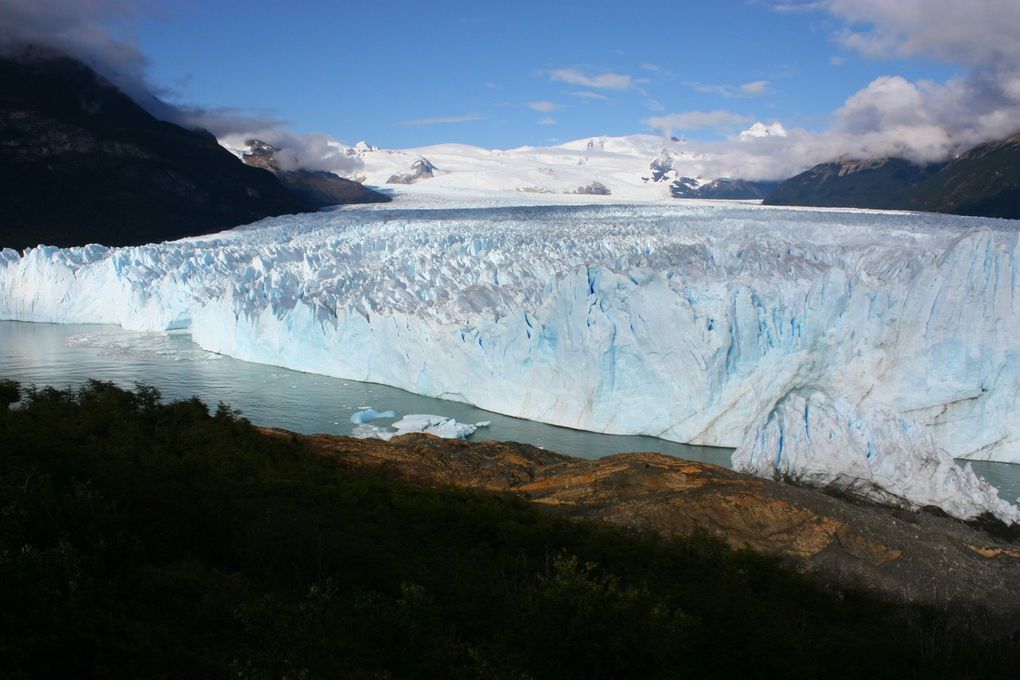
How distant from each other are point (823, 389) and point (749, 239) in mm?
3744

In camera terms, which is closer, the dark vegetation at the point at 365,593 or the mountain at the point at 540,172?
the dark vegetation at the point at 365,593

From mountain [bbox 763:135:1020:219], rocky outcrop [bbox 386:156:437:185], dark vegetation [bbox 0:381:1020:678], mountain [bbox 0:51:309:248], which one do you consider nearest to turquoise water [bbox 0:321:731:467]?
dark vegetation [bbox 0:381:1020:678]

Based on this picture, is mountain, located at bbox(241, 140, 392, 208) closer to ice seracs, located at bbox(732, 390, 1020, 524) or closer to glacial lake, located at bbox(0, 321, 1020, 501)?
glacial lake, located at bbox(0, 321, 1020, 501)

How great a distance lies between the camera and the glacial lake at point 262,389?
11.1 m

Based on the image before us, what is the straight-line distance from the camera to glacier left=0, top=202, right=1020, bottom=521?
1075 centimetres

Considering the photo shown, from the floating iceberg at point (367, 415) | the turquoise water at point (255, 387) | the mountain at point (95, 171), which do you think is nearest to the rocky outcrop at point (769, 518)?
the turquoise water at point (255, 387)

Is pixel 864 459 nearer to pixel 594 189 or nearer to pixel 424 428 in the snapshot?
pixel 424 428

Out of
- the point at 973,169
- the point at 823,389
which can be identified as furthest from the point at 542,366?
the point at 973,169

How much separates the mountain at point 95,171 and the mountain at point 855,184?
29.7 meters

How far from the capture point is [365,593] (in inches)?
154

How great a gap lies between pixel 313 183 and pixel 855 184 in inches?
1239

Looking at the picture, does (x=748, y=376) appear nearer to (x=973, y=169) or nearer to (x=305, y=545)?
(x=305, y=545)

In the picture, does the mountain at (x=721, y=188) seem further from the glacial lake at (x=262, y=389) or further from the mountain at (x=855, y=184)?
the glacial lake at (x=262, y=389)

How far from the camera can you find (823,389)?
11.0m
